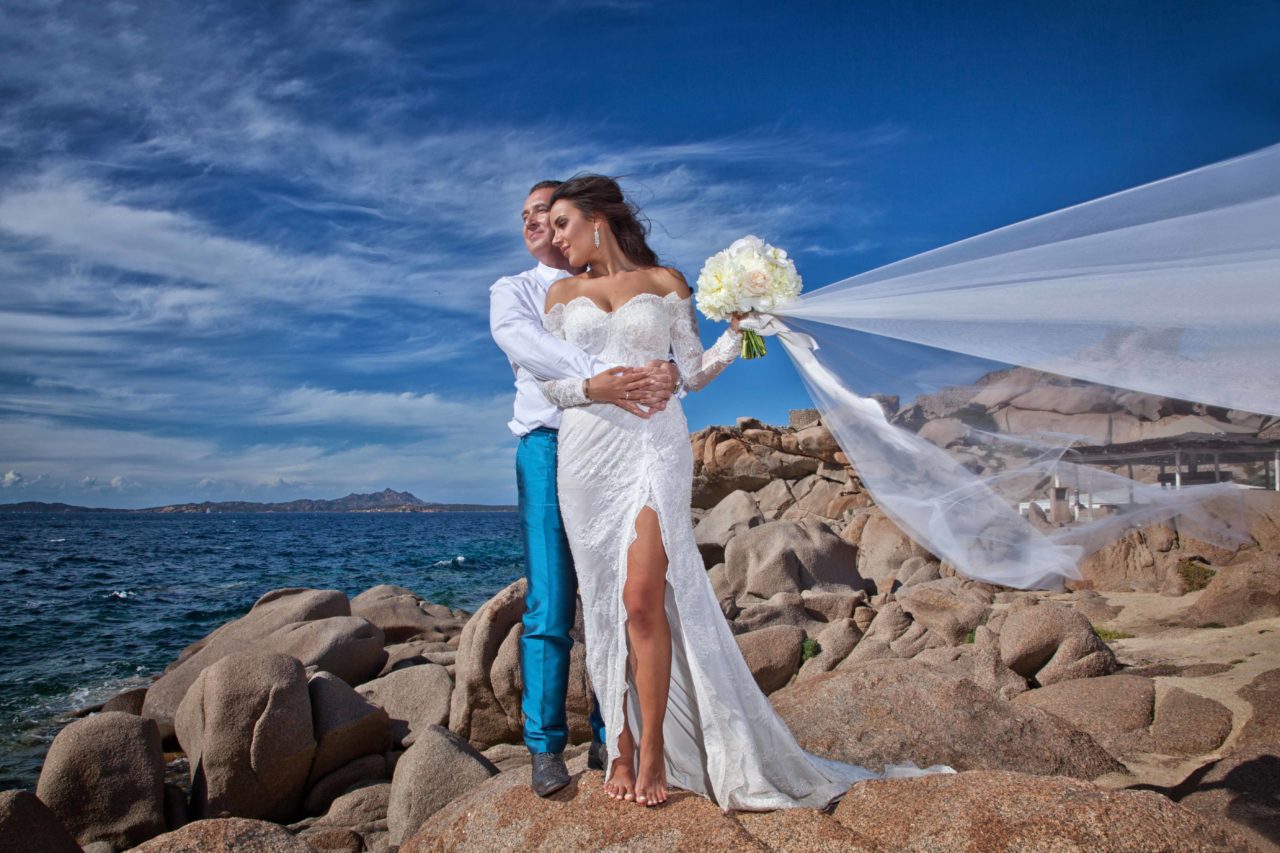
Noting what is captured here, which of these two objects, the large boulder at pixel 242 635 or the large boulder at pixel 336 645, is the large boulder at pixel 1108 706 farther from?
Answer: the large boulder at pixel 242 635

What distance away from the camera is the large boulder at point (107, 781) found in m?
7.47

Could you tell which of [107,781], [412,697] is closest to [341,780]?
[412,697]

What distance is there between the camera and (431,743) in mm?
6809

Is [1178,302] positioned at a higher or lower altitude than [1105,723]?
higher

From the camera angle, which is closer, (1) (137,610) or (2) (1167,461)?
(2) (1167,461)

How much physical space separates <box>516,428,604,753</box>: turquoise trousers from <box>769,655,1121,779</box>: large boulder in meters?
1.51

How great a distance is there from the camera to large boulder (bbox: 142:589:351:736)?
1237cm

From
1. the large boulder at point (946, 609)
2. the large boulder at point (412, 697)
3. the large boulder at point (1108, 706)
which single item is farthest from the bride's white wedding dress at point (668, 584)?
the large boulder at point (946, 609)

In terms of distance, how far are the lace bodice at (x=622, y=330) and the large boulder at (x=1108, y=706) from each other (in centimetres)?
431

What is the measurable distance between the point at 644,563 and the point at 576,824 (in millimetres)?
1123

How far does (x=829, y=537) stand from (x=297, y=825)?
40.6ft

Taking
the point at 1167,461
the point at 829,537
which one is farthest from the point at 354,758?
the point at 829,537

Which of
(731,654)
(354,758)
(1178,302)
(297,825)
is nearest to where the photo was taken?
(1178,302)

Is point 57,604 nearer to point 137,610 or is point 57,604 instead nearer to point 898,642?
point 137,610
